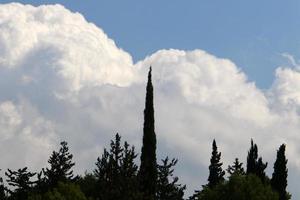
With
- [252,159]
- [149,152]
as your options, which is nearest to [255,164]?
[252,159]

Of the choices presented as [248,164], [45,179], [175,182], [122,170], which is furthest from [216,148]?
[122,170]

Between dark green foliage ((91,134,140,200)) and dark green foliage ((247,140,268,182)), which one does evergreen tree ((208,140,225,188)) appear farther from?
dark green foliage ((91,134,140,200))

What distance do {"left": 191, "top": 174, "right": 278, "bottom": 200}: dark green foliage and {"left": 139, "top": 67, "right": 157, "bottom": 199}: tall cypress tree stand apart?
27.3 ft

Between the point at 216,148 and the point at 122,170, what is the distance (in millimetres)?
43279

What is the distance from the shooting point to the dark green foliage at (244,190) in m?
65.1

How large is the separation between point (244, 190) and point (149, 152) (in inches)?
416

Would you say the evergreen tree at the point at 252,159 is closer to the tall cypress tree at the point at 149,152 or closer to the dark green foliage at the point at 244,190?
the dark green foliage at the point at 244,190

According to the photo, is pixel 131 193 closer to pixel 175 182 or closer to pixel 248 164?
pixel 175 182

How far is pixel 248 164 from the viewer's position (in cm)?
7238

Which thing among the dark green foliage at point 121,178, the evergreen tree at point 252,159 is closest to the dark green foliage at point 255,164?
the evergreen tree at point 252,159

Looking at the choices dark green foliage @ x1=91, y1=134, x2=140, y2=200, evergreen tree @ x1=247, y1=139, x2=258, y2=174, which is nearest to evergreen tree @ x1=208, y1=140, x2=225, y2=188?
evergreen tree @ x1=247, y1=139, x2=258, y2=174

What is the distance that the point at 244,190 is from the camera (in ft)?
214

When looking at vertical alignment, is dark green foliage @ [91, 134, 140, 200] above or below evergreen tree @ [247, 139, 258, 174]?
below

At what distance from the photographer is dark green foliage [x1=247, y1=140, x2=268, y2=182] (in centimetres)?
7138
